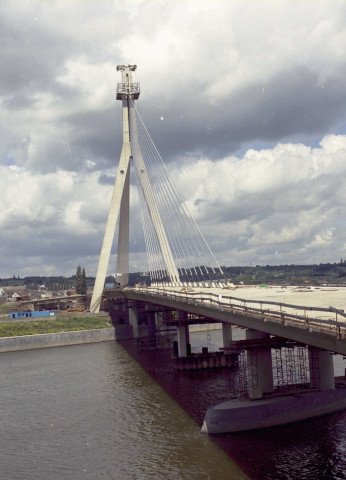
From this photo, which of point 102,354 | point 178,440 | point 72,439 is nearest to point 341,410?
point 178,440

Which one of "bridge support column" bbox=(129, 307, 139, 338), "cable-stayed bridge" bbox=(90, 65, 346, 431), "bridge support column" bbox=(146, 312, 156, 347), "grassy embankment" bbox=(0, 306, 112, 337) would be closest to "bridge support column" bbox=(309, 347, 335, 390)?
"cable-stayed bridge" bbox=(90, 65, 346, 431)

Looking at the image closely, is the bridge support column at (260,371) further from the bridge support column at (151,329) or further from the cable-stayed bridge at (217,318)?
the bridge support column at (151,329)

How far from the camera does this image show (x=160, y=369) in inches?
1757

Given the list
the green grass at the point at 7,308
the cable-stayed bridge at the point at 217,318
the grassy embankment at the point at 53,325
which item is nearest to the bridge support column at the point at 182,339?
the cable-stayed bridge at the point at 217,318

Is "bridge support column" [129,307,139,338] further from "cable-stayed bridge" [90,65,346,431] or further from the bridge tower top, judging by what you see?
the bridge tower top

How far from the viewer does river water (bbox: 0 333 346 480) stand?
20672mm

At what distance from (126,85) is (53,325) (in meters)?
38.1

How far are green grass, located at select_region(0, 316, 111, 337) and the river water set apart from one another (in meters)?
25.8

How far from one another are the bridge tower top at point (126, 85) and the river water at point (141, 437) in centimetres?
4441

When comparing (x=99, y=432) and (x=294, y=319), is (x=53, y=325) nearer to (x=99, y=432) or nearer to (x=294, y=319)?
(x=99, y=432)

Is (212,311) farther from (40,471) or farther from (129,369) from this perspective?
(129,369)

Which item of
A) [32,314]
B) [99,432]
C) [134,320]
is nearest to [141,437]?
[99,432]

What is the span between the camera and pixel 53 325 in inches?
2726

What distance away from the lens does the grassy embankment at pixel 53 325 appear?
65.6 metres
